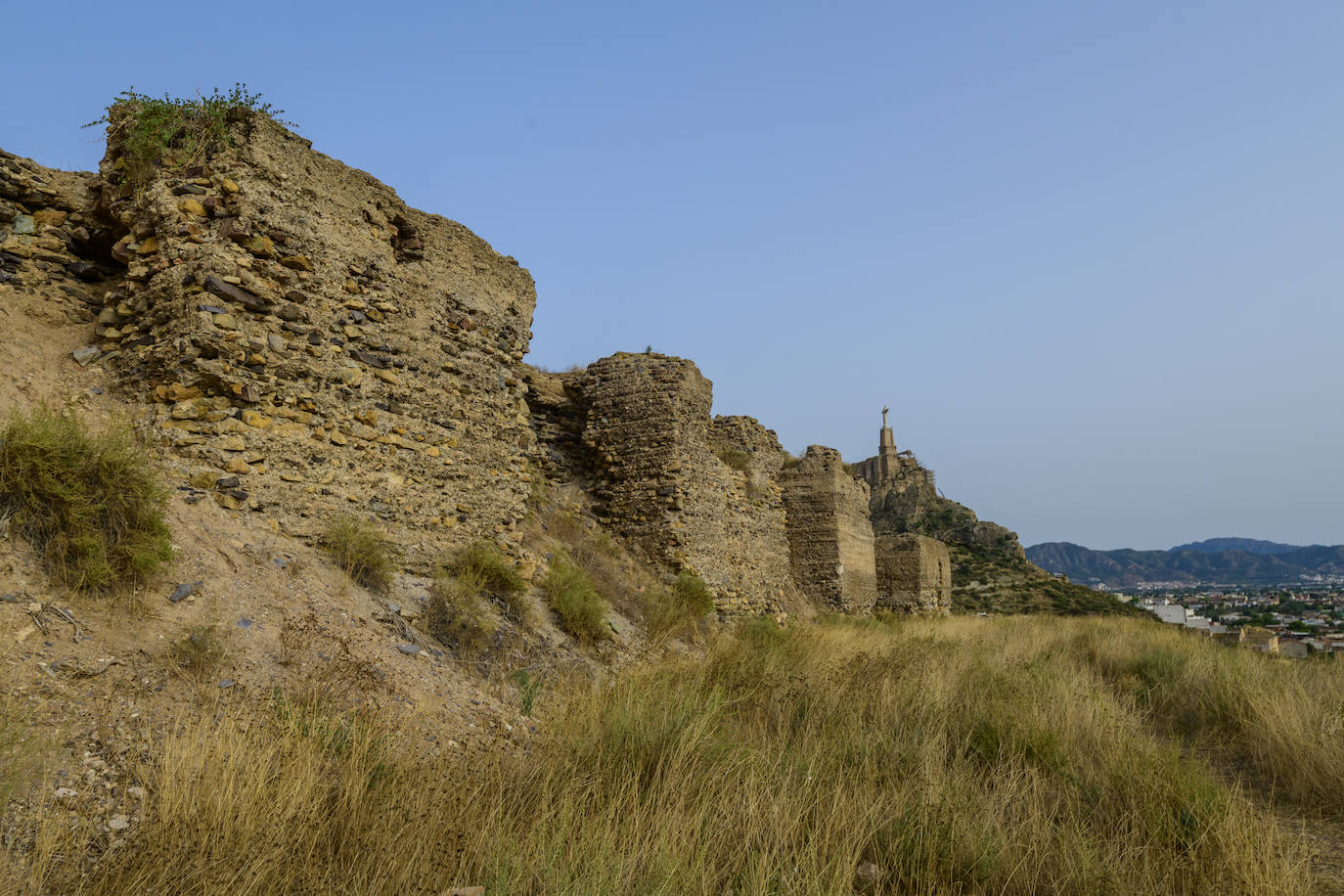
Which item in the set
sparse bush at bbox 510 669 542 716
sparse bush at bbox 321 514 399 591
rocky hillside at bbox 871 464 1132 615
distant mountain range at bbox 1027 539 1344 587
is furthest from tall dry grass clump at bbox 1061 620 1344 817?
distant mountain range at bbox 1027 539 1344 587

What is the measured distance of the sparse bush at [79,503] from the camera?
149 inches

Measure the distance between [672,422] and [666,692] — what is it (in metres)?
7.33

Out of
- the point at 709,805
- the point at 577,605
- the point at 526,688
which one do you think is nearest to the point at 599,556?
the point at 577,605

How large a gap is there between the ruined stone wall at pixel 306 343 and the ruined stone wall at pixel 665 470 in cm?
411

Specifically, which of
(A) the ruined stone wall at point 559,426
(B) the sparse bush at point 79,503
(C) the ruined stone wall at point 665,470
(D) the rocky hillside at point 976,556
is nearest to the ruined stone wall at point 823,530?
(C) the ruined stone wall at point 665,470

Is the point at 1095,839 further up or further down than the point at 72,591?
further down

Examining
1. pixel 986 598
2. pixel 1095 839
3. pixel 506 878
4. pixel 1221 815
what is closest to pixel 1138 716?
pixel 1221 815

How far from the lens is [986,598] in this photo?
91.6 feet

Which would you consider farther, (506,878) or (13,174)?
(13,174)

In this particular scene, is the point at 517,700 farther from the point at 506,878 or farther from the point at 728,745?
the point at 506,878

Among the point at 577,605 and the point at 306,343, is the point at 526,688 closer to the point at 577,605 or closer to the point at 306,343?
the point at 577,605

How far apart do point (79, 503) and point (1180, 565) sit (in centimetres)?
20666

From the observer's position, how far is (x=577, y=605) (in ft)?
24.8

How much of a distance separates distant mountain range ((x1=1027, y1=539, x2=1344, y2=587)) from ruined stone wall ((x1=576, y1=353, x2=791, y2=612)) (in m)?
151
